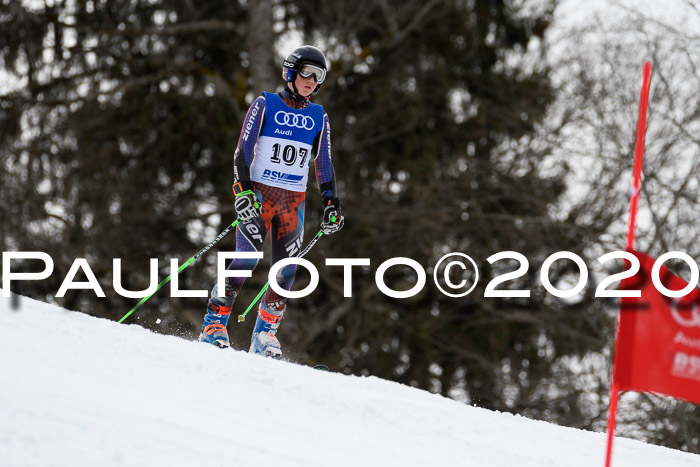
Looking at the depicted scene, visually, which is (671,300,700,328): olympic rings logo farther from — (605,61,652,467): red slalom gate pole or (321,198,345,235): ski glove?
Answer: (321,198,345,235): ski glove

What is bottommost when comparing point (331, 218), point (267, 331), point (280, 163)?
point (267, 331)

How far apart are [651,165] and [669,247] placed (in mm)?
1159

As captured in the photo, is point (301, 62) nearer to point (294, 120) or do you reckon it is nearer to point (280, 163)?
point (294, 120)

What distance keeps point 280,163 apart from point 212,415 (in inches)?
85.6

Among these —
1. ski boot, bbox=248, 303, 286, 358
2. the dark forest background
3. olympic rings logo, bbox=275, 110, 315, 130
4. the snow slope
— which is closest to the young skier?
olympic rings logo, bbox=275, 110, 315, 130

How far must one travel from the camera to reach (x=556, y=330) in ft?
46.7

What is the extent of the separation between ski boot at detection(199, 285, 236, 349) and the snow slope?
1.18ft

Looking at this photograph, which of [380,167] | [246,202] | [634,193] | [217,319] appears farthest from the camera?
[380,167]

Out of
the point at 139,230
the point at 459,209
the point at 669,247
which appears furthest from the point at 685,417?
the point at 139,230

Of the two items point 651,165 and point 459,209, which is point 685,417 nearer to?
point 651,165

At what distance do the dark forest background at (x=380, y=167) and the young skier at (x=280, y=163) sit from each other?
261 inches

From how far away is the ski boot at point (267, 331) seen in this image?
6.18 metres

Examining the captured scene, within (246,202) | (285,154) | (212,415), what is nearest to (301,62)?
(285,154)

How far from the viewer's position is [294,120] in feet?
19.1
